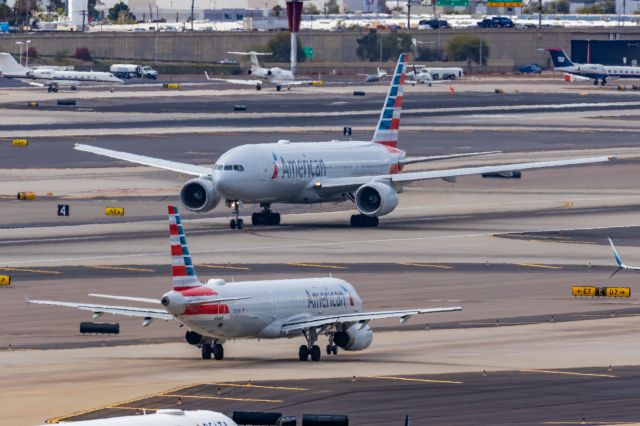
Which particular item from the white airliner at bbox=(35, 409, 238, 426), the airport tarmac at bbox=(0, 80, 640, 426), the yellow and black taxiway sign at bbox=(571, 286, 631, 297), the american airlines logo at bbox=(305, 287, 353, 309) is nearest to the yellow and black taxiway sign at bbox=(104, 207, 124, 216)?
the airport tarmac at bbox=(0, 80, 640, 426)

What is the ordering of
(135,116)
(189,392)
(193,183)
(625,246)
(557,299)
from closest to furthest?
(189,392) → (557,299) → (625,246) → (193,183) → (135,116)

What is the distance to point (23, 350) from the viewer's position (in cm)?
5100

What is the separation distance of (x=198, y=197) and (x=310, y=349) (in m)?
36.6

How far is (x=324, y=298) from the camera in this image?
168 ft

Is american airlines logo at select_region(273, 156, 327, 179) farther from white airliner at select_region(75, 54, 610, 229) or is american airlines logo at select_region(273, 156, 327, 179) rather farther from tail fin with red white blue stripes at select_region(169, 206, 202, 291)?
tail fin with red white blue stripes at select_region(169, 206, 202, 291)

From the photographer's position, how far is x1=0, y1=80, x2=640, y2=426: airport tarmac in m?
43.2

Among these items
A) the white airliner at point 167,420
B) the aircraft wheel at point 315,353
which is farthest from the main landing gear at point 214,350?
the white airliner at point 167,420

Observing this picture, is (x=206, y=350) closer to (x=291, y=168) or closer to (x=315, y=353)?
(x=315, y=353)

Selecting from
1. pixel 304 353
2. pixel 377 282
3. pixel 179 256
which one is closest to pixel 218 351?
pixel 304 353

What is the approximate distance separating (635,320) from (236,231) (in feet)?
104

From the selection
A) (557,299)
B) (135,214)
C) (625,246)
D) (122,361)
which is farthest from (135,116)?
(122,361)

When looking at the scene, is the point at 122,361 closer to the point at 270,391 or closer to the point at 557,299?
the point at 270,391

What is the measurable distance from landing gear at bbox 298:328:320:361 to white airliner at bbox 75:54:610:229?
111ft

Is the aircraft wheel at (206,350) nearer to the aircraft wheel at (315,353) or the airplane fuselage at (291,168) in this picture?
the aircraft wheel at (315,353)
